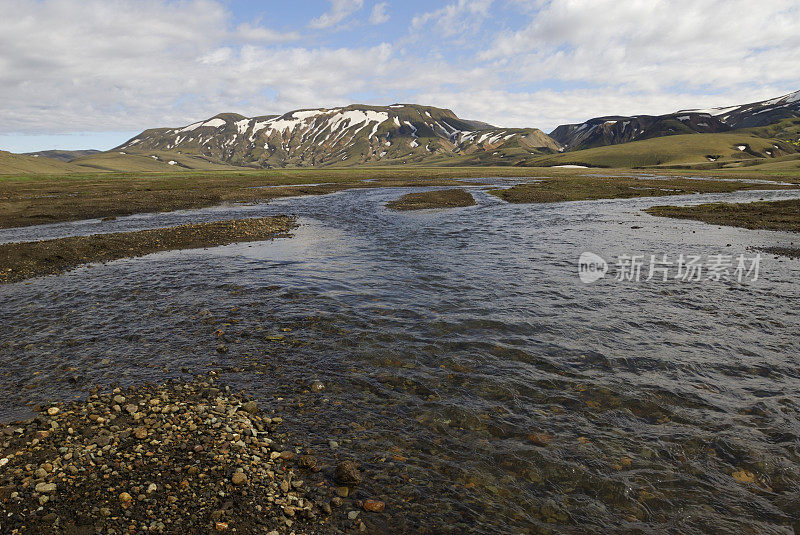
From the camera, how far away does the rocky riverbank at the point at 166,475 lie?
6855mm

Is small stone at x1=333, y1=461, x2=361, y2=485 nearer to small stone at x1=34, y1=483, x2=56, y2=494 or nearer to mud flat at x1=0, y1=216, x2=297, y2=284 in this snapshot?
small stone at x1=34, y1=483, x2=56, y2=494

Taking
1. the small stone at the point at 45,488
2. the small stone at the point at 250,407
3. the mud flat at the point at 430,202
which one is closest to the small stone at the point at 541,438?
the small stone at the point at 250,407

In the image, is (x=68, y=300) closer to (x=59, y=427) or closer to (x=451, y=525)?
(x=59, y=427)

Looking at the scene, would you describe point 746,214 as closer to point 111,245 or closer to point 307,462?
point 307,462

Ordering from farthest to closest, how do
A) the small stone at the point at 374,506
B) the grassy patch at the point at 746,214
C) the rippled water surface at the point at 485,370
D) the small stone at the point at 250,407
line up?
the grassy patch at the point at 746,214 → the small stone at the point at 250,407 → the rippled water surface at the point at 485,370 → the small stone at the point at 374,506

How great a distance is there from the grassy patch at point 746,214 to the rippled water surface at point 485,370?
1779 centimetres

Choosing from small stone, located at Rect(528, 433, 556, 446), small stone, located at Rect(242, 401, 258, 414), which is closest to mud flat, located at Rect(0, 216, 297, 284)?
small stone, located at Rect(242, 401, 258, 414)

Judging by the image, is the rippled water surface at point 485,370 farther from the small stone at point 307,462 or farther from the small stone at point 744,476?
the small stone at point 307,462

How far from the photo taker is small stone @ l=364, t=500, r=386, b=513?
7402 millimetres

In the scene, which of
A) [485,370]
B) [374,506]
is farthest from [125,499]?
[485,370]

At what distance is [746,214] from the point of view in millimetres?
45625

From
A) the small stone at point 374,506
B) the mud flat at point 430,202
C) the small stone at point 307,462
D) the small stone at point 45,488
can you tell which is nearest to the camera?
the small stone at point 45,488

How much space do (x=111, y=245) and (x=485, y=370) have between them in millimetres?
30794

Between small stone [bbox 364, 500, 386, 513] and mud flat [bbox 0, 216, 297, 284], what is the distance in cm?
2538
